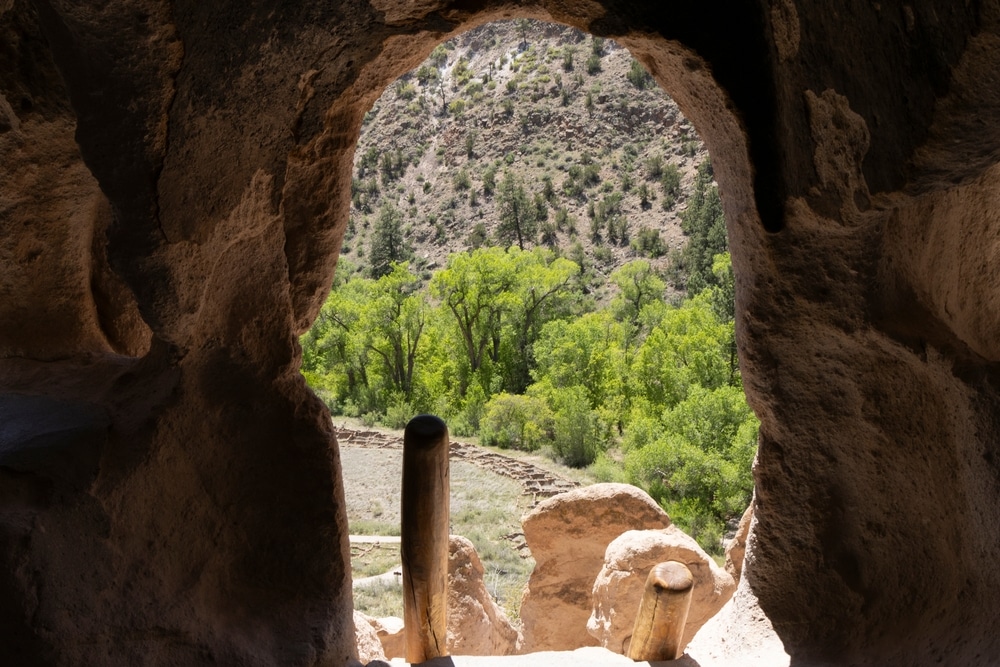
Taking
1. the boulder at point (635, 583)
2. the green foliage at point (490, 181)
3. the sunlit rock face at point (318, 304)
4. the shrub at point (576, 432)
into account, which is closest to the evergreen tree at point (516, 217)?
the green foliage at point (490, 181)

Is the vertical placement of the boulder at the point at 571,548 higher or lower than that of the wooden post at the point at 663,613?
lower

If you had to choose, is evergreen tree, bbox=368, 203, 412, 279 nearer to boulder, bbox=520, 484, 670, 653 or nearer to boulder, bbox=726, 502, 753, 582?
boulder, bbox=520, 484, 670, 653

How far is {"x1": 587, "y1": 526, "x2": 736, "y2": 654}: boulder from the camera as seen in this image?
198 inches

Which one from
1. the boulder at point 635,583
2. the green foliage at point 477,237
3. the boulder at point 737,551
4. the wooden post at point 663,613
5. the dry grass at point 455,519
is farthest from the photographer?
the green foliage at point 477,237

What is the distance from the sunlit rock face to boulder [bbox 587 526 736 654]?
1454 mm

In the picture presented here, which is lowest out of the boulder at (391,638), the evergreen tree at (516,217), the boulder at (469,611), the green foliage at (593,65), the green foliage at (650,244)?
the boulder at (391,638)

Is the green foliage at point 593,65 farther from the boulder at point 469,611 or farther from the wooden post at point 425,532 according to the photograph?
the wooden post at point 425,532

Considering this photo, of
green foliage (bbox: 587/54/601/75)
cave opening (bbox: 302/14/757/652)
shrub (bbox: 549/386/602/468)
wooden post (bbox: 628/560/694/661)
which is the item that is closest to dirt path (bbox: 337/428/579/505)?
cave opening (bbox: 302/14/757/652)

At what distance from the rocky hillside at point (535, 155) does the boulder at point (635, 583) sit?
80.9 ft

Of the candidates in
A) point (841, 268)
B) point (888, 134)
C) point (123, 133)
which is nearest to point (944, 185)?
point (888, 134)

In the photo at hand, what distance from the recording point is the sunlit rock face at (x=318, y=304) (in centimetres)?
273

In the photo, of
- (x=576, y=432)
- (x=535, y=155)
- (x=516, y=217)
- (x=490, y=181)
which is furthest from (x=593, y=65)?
(x=576, y=432)

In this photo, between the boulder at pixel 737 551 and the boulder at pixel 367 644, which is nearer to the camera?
the boulder at pixel 367 644

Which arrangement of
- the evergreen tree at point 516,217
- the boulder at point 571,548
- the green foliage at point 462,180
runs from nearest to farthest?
1. the boulder at point 571,548
2. the evergreen tree at point 516,217
3. the green foliage at point 462,180
